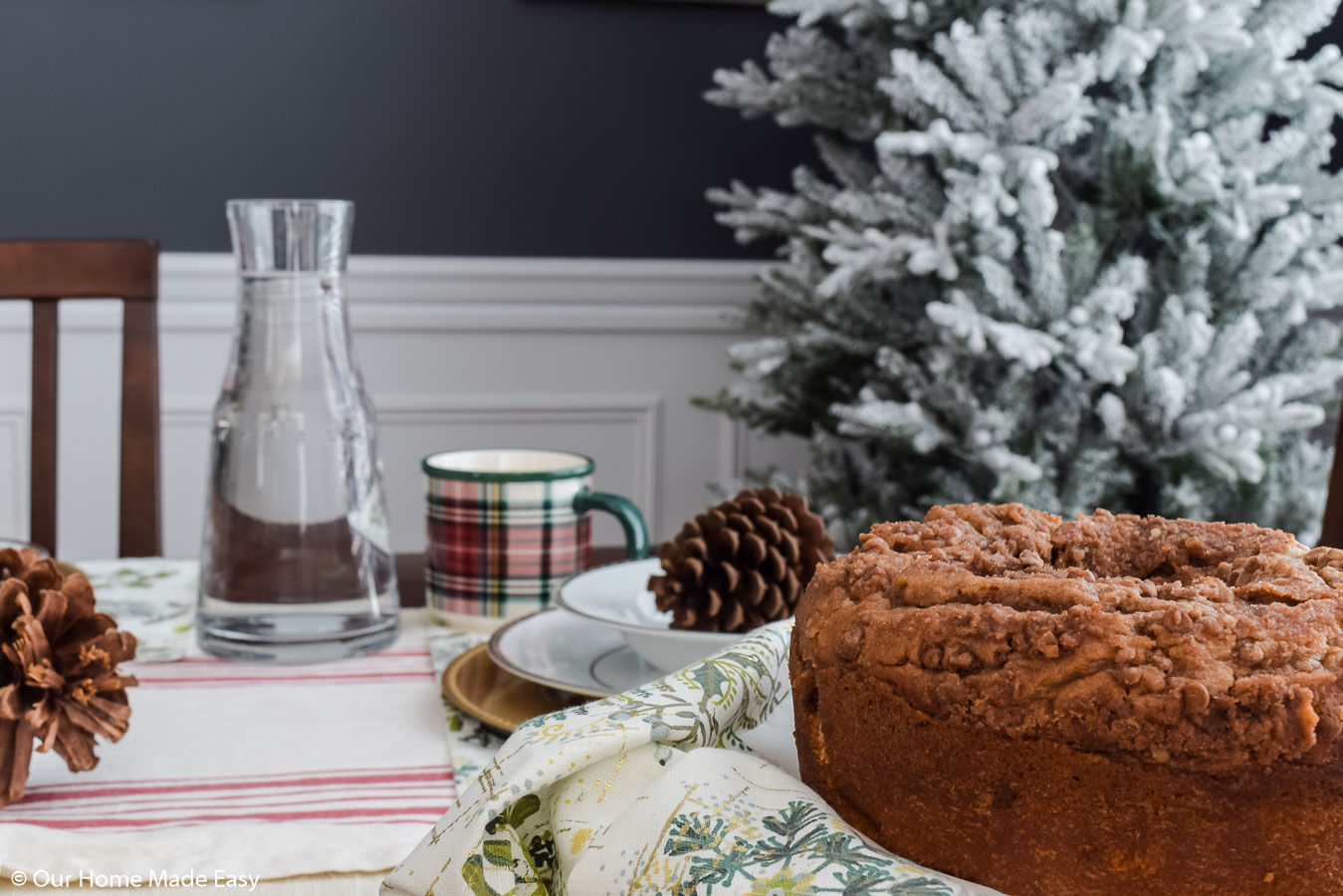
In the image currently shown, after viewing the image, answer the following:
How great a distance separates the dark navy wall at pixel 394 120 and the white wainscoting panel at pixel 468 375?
72 mm

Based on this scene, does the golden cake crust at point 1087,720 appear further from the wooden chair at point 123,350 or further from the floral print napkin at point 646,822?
the wooden chair at point 123,350

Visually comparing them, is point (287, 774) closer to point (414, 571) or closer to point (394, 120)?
point (414, 571)

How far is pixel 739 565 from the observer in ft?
2.70

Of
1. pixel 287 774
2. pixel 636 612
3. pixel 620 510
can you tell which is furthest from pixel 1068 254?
pixel 287 774

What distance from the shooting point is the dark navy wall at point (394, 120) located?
2123 mm

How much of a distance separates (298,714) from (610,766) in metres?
0.36

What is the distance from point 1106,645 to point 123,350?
1.27 meters

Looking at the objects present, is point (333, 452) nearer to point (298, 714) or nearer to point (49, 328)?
point (298, 714)

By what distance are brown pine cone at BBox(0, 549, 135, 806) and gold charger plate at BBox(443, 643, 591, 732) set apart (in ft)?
0.63

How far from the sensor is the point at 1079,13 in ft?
5.76

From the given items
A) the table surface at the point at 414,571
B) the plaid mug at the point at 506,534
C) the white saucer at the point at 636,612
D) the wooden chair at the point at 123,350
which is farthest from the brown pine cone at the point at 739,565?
the wooden chair at the point at 123,350

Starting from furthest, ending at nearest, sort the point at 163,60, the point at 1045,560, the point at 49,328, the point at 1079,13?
the point at 163,60, the point at 1079,13, the point at 49,328, the point at 1045,560

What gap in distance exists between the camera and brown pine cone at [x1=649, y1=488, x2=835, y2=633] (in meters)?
0.80

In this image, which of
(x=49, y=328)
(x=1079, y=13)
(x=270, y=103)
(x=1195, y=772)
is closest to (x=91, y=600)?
(x=1195, y=772)
